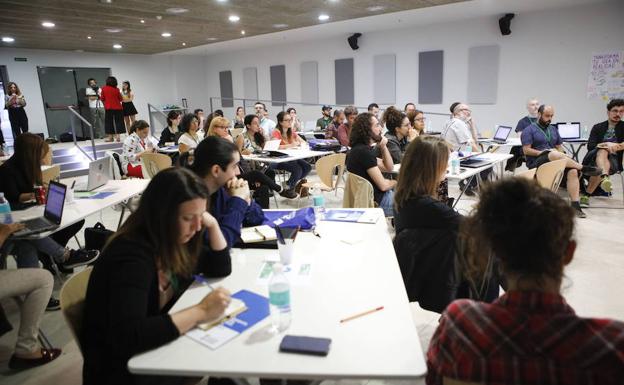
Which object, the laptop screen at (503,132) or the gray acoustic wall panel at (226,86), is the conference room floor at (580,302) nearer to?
the laptop screen at (503,132)

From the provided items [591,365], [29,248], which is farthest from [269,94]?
[591,365]

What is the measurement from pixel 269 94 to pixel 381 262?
40.4 ft

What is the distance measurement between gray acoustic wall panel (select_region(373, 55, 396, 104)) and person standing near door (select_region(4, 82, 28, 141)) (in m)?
8.44

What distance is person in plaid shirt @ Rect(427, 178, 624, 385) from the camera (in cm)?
94

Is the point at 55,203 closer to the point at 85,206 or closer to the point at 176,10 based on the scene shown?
the point at 85,206

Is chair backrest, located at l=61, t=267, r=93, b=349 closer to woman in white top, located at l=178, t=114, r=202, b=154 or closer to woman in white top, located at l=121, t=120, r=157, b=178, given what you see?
woman in white top, located at l=121, t=120, r=157, b=178

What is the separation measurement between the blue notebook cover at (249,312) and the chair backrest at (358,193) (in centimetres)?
181

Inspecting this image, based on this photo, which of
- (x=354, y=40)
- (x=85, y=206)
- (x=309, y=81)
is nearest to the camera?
(x=85, y=206)

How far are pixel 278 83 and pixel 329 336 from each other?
12471 mm

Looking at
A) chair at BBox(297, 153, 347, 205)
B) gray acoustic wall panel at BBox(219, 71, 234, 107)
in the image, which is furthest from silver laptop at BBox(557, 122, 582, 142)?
gray acoustic wall panel at BBox(219, 71, 234, 107)

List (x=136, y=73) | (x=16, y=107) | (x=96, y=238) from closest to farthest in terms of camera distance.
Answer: (x=96, y=238) → (x=16, y=107) → (x=136, y=73)

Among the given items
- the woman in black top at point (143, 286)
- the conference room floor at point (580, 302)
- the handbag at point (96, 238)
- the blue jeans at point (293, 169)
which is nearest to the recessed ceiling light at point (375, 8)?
the blue jeans at point (293, 169)

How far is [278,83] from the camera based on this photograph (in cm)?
1316

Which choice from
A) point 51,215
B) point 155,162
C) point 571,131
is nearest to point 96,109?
point 155,162
